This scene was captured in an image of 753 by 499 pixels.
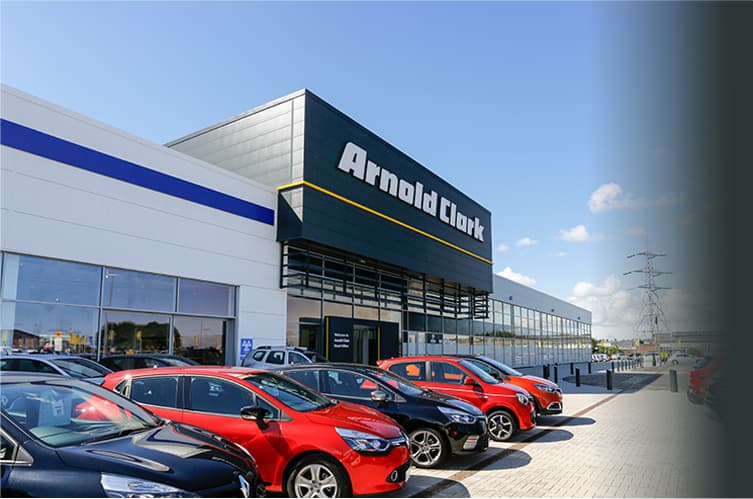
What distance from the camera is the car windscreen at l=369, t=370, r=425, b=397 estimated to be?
29.2 feet

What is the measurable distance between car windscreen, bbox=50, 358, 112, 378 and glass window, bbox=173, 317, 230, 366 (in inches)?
160

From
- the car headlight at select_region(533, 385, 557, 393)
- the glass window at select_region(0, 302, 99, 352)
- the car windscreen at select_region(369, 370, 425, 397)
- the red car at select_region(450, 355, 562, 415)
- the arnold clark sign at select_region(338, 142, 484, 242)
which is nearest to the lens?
the car windscreen at select_region(369, 370, 425, 397)

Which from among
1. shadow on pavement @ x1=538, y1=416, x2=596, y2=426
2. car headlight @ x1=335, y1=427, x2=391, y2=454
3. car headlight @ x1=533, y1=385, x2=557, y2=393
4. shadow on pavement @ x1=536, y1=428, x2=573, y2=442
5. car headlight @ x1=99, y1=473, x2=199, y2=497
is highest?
car headlight @ x1=99, y1=473, x2=199, y2=497

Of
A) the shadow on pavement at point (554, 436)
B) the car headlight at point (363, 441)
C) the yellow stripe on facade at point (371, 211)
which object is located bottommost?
the shadow on pavement at point (554, 436)

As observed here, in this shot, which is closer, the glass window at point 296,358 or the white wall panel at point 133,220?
the white wall panel at point 133,220

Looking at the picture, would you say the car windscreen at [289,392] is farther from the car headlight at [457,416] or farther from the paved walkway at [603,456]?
the car headlight at [457,416]

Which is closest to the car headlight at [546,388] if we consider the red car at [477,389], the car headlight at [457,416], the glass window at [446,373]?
the red car at [477,389]

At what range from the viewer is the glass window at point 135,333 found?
13.6 meters

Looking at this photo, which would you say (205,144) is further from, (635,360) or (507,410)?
(635,360)

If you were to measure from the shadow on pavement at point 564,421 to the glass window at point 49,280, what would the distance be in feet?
36.9

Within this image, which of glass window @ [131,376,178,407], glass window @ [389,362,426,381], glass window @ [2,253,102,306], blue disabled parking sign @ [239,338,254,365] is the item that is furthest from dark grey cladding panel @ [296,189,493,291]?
glass window @ [131,376,178,407]

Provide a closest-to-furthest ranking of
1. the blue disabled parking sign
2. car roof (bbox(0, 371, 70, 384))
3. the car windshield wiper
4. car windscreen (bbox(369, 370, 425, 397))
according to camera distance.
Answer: the car windshield wiper → car roof (bbox(0, 371, 70, 384)) → car windscreen (bbox(369, 370, 425, 397)) → the blue disabled parking sign

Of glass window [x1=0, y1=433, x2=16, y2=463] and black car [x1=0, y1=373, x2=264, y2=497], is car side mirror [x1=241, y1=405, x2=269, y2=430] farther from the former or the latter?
glass window [x1=0, y1=433, x2=16, y2=463]

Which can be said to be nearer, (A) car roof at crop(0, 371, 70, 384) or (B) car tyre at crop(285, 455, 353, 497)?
(A) car roof at crop(0, 371, 70, 384)
